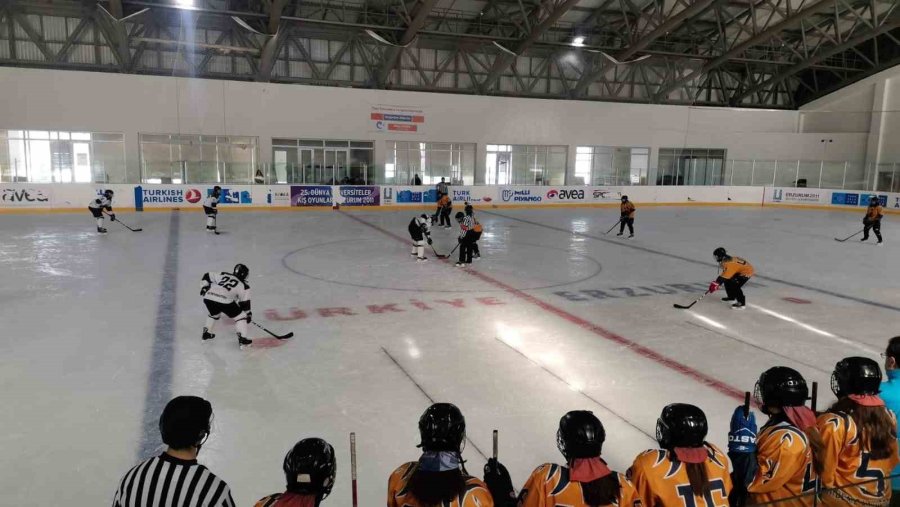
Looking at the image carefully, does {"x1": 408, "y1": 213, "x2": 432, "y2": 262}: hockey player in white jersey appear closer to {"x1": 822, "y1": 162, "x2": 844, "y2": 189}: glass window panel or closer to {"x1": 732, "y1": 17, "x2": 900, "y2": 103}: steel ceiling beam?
{"x1": 732, "y1": 17, "x2": 900, "y2": 103}: steel ceiling beam

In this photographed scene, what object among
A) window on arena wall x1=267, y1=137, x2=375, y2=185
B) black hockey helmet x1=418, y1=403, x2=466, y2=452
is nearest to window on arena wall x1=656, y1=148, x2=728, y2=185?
window on arena wall x1=267, y1=137, x2=375, y2=185

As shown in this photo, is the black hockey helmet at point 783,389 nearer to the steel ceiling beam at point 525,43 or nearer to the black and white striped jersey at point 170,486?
the black and white striped jersey at point 170,486

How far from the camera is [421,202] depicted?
74.9 ft

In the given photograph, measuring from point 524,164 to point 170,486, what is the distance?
25868 millimetres

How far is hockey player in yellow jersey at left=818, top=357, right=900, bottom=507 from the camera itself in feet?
8.27

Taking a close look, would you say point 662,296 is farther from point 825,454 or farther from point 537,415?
point 825,454

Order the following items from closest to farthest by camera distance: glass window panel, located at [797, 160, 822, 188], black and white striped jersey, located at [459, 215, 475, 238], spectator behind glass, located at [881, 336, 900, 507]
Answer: spectator behind glass, located at [881, 336, 900, 507], black and white striped jersey, located at [459, 215, 475, 238], glass window panel, located at [797, 160, 822, 188]

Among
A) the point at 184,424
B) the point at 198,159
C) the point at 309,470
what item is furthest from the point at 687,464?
the point at 198,159

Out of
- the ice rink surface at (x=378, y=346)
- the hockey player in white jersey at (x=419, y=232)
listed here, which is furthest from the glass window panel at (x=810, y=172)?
the hockey player in white jersey at (x=419, y=232)

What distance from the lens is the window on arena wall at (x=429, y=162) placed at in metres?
24.9

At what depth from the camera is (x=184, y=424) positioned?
6.45 ft

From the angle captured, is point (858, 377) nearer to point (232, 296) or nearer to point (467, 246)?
point (232, 296)

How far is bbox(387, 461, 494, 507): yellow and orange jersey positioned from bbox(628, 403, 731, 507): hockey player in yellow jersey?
23.0 inches

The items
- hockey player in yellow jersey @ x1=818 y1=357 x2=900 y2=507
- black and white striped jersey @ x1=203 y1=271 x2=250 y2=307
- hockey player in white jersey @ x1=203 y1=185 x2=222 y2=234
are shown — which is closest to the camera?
hockey player in yellow jersey @ x1=818 y1=357 x2=900 y2=507
